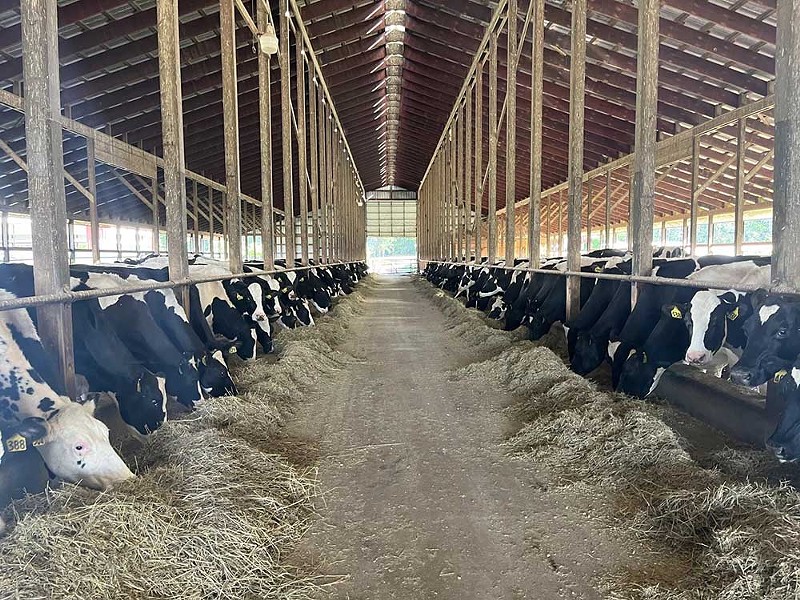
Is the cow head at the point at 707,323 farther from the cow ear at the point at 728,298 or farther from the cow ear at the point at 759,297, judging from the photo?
the cow ear at the point at 759,297

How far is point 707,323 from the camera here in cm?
543

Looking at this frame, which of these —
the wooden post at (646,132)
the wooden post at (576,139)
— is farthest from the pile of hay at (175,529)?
the wooden post at (576,139)

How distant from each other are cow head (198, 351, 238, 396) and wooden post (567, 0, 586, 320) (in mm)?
4768

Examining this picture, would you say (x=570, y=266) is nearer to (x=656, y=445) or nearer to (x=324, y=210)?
(x=656, y=445)

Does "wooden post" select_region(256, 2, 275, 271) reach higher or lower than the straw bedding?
higher

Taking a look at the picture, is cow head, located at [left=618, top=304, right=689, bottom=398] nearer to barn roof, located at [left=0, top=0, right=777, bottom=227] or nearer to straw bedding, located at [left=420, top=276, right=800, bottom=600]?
straw bedding, located at [left=420, top=276, right=800, bottom=600]

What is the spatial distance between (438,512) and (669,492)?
138 centimetres

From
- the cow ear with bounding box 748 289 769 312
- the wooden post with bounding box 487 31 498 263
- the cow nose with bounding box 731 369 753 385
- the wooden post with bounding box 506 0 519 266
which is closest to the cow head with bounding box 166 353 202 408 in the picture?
the cow nose with bounding box 731 369 753 385

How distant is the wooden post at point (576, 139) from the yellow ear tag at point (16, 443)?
673 centimetres

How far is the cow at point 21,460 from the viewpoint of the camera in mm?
3264

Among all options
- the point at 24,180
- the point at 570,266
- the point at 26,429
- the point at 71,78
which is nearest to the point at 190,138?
the point at 24,180

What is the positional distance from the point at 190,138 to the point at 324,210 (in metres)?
5.38

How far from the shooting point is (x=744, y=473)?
3842 mm

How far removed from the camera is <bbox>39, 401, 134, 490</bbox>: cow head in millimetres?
3473
